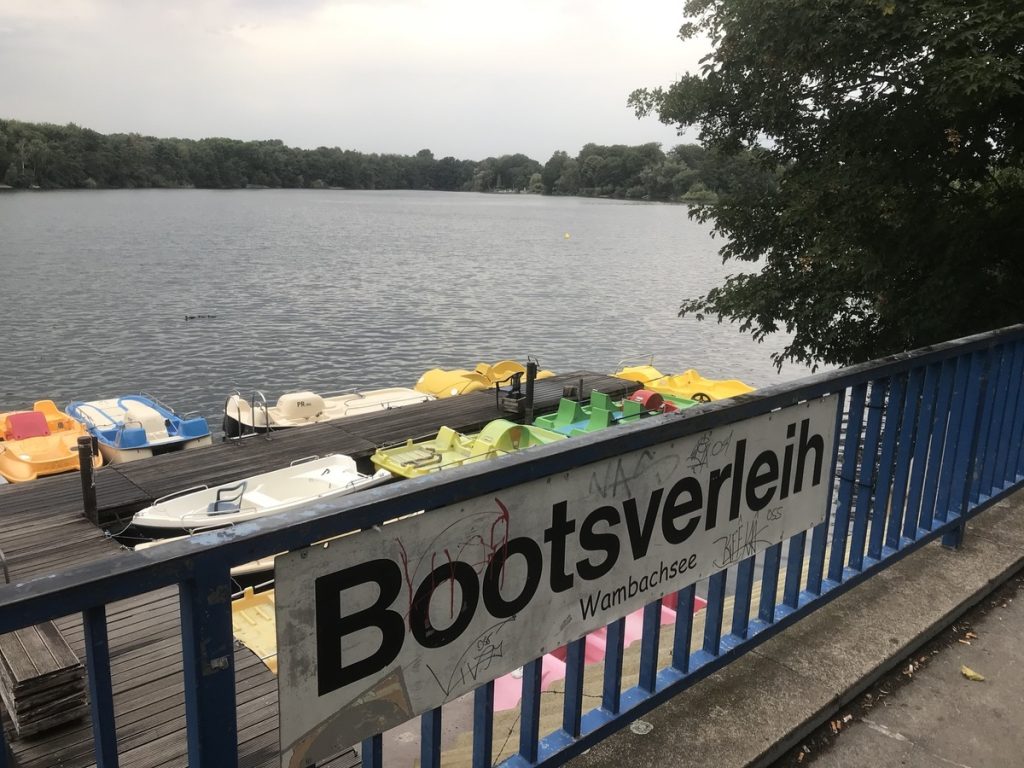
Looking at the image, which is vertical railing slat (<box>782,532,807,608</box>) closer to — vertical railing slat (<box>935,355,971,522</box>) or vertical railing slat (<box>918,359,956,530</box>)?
vertical railing slat (<box>918,359,956,530</box>)

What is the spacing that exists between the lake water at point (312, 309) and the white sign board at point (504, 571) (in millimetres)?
24830

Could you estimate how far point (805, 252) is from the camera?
41.3 feet

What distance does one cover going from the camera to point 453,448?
49.4ft

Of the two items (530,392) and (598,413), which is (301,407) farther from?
(598,413)

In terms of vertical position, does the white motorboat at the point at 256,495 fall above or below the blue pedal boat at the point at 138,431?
above

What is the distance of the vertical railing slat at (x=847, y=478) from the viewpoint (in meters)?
3.48

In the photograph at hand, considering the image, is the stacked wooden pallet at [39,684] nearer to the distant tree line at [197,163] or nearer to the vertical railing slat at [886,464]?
the vertical railing slat at [886,464]

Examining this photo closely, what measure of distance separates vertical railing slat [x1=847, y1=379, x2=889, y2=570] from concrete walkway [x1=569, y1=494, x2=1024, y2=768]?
0.96 feet

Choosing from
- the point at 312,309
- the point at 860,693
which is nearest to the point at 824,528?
the point at 860,693

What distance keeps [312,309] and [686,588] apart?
4368 centimetres

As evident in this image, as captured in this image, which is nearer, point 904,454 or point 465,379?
point 904,454

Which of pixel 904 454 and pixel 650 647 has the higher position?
pixel 904 454

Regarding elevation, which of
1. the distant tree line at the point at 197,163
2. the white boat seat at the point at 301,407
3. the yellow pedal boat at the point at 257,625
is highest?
the distant tree line at the point at 197,163

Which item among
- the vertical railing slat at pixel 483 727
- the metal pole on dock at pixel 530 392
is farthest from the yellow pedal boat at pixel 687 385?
the vertical railing slat at pixel 483 727
